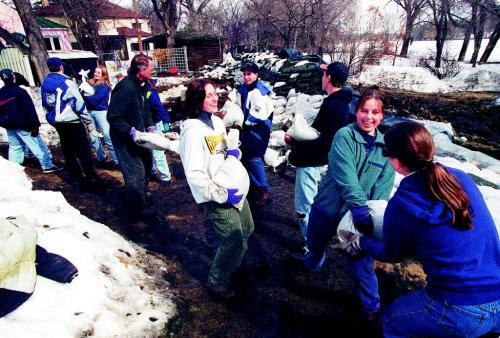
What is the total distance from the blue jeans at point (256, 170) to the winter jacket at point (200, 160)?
214 cm

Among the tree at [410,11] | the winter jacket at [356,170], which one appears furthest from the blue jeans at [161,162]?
the tree at [410,11]

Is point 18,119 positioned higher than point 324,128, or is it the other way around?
point 324,128

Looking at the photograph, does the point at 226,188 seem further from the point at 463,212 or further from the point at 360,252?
the point at 463,212

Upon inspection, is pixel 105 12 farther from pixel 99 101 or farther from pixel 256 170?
pixel 256 170

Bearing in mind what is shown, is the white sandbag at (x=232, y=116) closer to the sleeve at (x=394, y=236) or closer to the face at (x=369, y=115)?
the face at (x=369, y=115)

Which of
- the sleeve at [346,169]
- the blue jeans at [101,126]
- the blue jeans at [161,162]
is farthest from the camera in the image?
the blue jeans at [101,126]

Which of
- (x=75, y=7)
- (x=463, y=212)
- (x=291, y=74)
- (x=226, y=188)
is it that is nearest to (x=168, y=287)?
(x=226, y=188)

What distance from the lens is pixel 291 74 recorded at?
8898mm

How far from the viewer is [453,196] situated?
52.7 inches

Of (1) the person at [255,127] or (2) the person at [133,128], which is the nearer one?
(2) the person at [133,128]

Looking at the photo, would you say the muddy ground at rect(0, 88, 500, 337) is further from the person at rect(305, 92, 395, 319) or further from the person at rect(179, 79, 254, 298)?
the person at rect(305, 92, 395, 319)

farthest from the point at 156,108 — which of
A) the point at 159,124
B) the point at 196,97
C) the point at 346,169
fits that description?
the point at 346,169

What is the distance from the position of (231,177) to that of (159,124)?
120 inches

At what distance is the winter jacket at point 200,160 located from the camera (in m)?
2.25
